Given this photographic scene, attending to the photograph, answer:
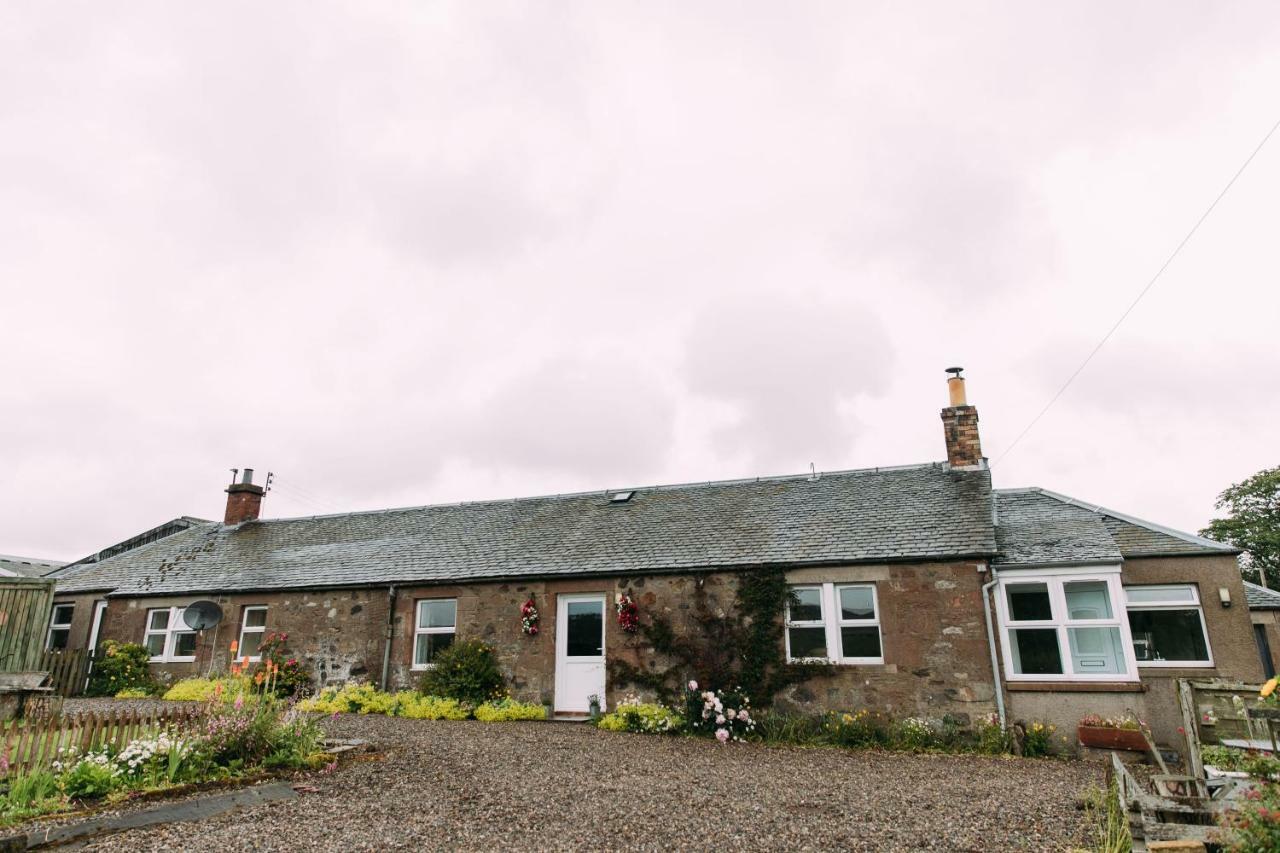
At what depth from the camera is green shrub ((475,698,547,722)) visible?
14523mm

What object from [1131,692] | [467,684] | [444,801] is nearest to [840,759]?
[1131,692]

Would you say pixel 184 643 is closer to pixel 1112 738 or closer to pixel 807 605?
pixel 807 605

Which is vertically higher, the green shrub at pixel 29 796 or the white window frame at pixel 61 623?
the white window frame at pixel 61 623

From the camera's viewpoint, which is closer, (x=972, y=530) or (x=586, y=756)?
(x=586, y=756)

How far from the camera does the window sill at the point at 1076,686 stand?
1165 cm

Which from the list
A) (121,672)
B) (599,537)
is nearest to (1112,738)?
(599,537)

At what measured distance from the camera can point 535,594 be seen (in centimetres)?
1562

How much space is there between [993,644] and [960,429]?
5.61m

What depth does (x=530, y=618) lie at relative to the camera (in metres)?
15.3

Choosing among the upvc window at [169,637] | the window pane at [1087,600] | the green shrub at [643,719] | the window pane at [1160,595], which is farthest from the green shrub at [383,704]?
the window pane at [1160,595]

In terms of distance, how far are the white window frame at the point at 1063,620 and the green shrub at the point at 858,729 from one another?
2.19 meters

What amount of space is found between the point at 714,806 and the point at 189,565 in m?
19.1

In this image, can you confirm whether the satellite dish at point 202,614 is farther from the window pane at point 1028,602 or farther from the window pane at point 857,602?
the window pane at point 1028,602

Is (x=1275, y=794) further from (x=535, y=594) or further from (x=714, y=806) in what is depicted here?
(x=535, y=594)
